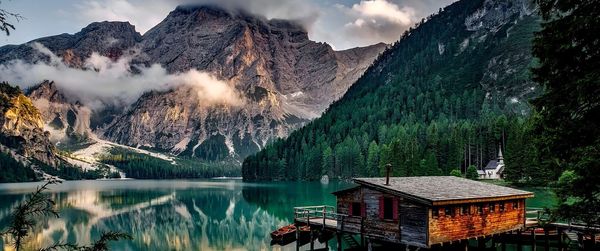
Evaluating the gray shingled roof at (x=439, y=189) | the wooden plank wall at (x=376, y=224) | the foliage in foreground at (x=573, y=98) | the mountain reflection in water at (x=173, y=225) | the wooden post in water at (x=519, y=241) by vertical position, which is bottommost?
the mountain reflection in water at (x=173, y=225)

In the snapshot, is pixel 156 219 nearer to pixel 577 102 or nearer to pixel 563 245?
pixel 563 245

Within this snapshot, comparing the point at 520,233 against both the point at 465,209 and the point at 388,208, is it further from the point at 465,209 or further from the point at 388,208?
the point at 388,208

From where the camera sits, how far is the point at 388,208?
126 ft

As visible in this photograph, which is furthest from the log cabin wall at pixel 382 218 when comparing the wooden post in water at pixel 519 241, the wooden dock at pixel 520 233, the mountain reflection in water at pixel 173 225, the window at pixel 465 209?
the wooden post in water at pixel 519 241

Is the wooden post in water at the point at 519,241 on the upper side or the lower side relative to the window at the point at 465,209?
lower

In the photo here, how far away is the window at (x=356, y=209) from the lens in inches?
1629

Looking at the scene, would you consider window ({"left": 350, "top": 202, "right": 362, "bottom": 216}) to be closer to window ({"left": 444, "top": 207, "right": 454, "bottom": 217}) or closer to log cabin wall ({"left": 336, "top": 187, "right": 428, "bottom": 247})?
log cabin wall ({"left": 336, "top": 187, "right": 428, "bottom": 247})

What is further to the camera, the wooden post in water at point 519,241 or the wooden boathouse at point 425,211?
the wooden post in water at point 519,241

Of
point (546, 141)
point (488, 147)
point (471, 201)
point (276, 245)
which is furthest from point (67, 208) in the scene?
point (488, 147)

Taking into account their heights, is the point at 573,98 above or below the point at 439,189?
above

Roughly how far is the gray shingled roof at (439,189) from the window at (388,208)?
3.46 feet

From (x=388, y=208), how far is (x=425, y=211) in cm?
399

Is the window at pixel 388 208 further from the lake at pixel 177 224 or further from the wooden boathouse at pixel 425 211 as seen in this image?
the lake at pixel 177 224

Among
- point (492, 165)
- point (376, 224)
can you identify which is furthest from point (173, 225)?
point (492, 165)
